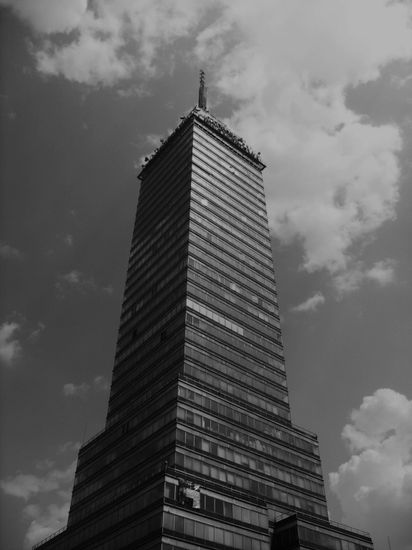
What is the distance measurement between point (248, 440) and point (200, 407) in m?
9.97

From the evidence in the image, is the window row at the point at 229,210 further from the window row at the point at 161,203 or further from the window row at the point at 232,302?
the window row at the point at 232,302

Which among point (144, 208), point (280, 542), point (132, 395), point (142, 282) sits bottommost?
point (280, 542)

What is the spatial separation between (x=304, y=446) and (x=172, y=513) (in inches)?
1346

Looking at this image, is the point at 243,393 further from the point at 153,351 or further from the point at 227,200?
the point at 227,200

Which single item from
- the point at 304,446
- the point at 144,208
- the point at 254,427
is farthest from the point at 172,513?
the point at 144,208

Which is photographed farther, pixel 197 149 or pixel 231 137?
pixel 231 137

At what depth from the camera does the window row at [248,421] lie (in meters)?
77.4

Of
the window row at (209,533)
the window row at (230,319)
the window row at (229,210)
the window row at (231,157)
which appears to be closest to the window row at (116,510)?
the window row at (209,533)

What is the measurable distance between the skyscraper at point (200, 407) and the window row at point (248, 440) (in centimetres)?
21

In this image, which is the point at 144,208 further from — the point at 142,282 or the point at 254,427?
the point at 254,427

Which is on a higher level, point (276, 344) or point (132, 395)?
point (276, 344)

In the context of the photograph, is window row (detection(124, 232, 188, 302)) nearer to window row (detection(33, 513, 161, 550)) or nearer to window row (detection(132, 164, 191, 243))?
window row (detection(132, 164, 191, 243))

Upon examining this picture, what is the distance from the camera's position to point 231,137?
459ft

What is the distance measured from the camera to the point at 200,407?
76.8 m
